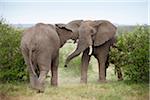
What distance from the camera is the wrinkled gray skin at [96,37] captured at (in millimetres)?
9477

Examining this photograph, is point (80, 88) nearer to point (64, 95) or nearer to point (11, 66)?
point (64, 95)

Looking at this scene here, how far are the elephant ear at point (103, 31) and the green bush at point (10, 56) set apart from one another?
1.66 metres

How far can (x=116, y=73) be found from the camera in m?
Result: 10.6

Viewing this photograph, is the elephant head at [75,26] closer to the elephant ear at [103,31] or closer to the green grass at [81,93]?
the elephant ear at [103,31]

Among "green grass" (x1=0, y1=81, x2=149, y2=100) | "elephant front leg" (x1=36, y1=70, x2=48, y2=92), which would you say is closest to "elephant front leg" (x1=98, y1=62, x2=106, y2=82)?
"green grass" (x1=0, y1=81, x2=149, y2=100)

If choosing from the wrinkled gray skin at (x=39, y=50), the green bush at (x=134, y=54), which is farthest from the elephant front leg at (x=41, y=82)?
the green bush at (x=134, y=54)

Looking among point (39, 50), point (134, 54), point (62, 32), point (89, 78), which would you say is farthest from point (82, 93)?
point (89, 78)

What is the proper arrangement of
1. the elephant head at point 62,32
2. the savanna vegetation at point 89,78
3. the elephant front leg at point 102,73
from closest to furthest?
the savanna vegetation at point 89,78
the elephant head at point 62,32
the elephant front leg at point 102,73

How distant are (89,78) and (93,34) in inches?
49.0

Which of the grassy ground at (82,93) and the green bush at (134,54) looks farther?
the green bush at (134,54)

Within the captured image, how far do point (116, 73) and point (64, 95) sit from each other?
3.73m

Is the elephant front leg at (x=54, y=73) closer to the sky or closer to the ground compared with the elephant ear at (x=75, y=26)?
closer to the ground

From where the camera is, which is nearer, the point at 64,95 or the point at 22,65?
the point at 64,95

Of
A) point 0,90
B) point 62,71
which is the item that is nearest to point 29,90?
point 0,90
